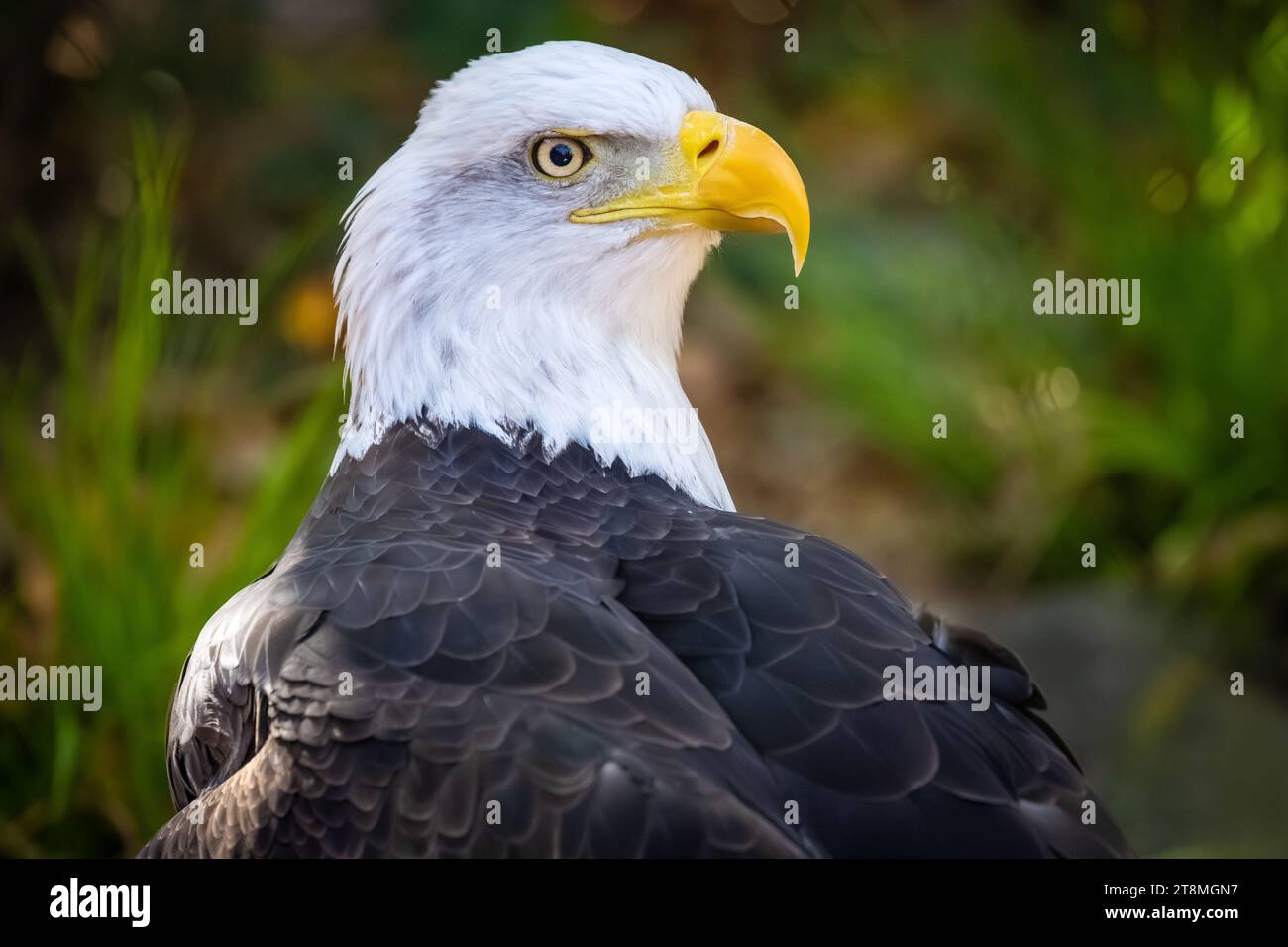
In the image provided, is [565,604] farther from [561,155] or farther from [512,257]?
[561,155]

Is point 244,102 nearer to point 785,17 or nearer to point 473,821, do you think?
point 785,17

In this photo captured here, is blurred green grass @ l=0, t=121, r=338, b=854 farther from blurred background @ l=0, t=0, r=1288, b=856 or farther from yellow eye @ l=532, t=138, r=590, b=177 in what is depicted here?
yellow eye @ l=532, t=138, r=590, b=177

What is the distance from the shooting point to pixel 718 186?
9.39ft

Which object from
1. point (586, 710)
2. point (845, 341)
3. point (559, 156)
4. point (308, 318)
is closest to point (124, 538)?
point (308, 318)

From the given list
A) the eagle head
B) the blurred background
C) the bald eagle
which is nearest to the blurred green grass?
the blurred background

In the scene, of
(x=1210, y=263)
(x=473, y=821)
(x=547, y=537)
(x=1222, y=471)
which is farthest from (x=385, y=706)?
(x=1210, y=263)

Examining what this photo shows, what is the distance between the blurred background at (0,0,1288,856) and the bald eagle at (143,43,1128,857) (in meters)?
1.43

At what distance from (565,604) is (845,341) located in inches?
150

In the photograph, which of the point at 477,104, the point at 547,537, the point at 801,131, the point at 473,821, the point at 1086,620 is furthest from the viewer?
the point at 801,131

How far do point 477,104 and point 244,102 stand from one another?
395 centimetres

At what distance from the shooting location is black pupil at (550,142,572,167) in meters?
2.88

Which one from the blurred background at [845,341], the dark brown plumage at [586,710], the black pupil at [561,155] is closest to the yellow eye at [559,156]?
the black pupil at [561,155]

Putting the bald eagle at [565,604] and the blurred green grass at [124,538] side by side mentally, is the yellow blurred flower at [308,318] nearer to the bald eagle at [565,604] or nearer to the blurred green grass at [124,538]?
the blurred green grass at [124,538]

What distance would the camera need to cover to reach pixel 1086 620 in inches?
196
